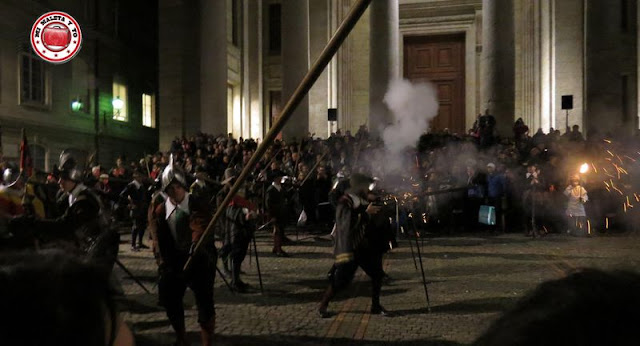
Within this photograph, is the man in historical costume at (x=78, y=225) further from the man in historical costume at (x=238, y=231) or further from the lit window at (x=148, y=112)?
the lit window at (x=148, y=112)

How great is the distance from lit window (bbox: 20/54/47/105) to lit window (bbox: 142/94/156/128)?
9.11m

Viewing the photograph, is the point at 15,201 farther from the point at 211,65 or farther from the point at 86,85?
the point at 86,85

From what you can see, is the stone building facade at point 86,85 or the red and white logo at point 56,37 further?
the stone building facade at point 86,85

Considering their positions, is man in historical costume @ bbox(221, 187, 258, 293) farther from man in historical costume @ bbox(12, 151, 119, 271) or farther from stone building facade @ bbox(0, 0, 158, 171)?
stone building facade @ bbox(0, 0, 158, 171)

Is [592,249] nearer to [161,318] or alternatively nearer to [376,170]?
[376,170]

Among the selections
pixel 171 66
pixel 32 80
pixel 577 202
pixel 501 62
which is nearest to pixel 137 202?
pixel 577 202

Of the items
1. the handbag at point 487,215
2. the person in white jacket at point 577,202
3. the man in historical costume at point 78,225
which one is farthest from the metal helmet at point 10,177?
the person in white jacket at point 577,202

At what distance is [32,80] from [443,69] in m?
20.9

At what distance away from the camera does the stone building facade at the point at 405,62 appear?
18469mm

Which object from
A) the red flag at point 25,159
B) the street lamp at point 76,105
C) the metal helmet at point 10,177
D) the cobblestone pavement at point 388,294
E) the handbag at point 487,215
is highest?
the street lamp at point 76,105

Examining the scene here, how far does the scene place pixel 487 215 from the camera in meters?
14.3

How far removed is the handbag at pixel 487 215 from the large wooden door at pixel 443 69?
45.0ft

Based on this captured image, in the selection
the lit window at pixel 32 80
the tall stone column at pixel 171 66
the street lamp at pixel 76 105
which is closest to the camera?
the tall stone column at pixel 171 66

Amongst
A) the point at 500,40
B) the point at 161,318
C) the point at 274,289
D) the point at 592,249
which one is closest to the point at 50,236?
the point at 161,318
